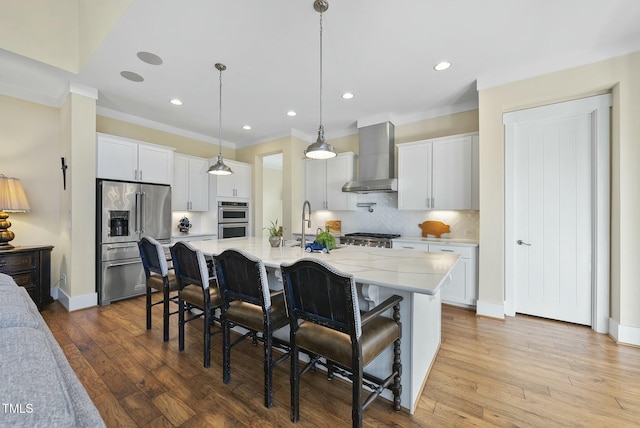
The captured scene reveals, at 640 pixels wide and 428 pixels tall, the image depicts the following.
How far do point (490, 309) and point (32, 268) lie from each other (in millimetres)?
5672

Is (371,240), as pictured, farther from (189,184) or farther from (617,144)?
(189,184)

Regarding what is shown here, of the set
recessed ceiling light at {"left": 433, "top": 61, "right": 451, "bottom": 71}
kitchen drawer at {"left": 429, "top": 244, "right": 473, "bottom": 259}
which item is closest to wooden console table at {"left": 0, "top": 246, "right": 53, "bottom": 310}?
kitchen drawer at {"left": 429, "top": 244, "right": 473, "bottom": 259}

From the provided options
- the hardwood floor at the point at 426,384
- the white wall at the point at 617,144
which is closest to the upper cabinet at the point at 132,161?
the hardwood floor at the point at 426,384

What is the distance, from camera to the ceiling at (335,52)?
86.9 inches

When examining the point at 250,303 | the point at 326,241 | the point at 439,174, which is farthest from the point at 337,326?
the point at 439,174

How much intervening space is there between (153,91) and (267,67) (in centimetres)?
172

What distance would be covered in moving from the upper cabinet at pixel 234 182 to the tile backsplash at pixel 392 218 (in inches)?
62.5

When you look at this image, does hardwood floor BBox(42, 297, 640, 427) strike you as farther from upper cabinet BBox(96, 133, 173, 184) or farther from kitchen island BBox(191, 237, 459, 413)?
upper cabinet BBox(96, 133, 173, 184)

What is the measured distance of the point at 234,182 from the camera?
18.6 ft

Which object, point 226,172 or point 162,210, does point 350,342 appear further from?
point 162,210

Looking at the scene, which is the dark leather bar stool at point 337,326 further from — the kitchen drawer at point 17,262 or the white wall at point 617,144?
the kitchen drawer at point 17,262

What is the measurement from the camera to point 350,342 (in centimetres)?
148

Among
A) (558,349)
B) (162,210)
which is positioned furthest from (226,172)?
(558,349)

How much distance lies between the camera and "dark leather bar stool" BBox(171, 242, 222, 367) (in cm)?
218
